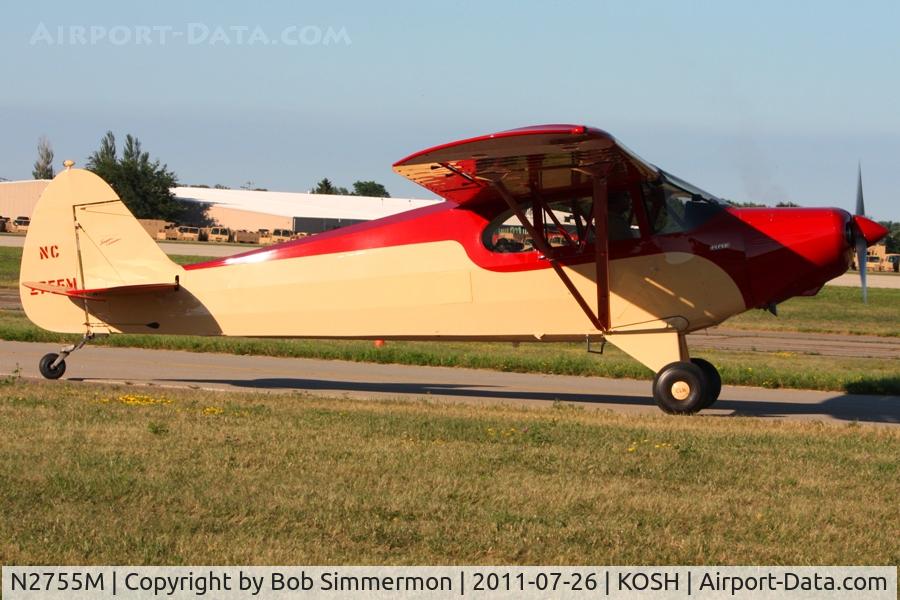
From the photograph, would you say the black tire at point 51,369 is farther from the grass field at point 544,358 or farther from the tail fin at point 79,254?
the grass field at point 544,358

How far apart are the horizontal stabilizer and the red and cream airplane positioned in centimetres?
3

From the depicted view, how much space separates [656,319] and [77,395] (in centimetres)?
645

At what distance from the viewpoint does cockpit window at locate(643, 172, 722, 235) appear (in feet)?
40.8

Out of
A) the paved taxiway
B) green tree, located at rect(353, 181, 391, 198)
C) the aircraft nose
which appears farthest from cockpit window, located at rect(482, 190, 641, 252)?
green tree, located at rect(353, 181, 391, 198)

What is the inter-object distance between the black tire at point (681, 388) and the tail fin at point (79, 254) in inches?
246

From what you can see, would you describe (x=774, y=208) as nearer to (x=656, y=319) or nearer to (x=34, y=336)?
(x=656, y=319)

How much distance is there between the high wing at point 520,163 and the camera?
10789mm

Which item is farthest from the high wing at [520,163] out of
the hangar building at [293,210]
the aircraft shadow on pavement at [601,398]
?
Result: the hangar building at [293,210]

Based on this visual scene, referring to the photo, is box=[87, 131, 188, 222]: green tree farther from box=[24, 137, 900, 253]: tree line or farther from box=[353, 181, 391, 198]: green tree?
box=[353, 181, 391, 198]: green tree

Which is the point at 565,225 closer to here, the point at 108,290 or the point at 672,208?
the point at 672,208

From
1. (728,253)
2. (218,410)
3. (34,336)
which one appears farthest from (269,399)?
(34,336)

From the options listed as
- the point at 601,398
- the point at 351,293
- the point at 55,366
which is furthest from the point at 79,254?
the point at 601,398

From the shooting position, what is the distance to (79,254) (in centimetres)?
1438

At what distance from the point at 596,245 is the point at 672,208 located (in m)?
0.97
